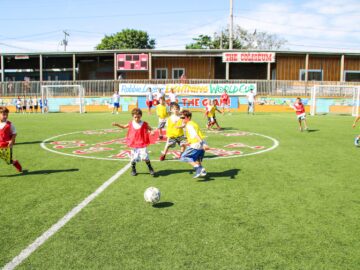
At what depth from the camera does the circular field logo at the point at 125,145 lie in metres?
11.1

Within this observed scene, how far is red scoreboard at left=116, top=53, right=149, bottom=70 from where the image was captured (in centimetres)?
3688

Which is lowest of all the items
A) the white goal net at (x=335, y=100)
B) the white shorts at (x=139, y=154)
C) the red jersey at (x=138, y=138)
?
the white shorts at (x=139, y=154)

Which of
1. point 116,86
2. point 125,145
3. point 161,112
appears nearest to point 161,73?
point 116,86

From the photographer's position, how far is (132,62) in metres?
36.9

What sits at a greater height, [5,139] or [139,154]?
[5,139]

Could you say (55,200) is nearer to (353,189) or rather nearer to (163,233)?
(163,233)

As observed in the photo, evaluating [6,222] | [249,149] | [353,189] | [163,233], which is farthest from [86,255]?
[249,149]

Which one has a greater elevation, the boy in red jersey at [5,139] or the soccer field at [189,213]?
the boy in red jersey at [5,139]

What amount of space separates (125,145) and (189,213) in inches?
297

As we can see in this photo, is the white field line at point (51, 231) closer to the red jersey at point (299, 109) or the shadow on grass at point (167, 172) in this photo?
the shadow on grass at point (167, 172)

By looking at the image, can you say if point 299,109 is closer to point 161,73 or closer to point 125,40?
point 161,73

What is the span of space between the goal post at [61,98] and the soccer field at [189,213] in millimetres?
24238

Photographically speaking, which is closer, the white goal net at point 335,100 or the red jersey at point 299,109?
the red jersey at point 299,109

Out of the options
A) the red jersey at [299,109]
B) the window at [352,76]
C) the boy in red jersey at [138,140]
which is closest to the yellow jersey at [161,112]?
the boy in red jersey at [138,140]
